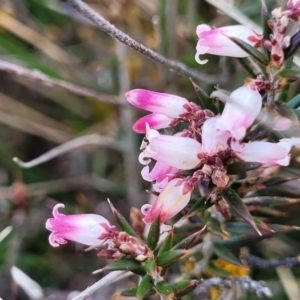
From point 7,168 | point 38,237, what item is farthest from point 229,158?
point 7,168

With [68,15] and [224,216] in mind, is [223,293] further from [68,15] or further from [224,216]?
[68,15]

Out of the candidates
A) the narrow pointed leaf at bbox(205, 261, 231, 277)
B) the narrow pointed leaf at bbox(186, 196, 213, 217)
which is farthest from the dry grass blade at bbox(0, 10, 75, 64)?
the narrow pointed leaf at bbox(186, 196, 213, 217)

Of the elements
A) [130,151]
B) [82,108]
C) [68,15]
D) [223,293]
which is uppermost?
[68,15]

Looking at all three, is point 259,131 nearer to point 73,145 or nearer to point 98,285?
point 98,285

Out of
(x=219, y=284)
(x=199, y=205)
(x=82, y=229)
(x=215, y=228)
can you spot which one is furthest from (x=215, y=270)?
(x=82, y=229)

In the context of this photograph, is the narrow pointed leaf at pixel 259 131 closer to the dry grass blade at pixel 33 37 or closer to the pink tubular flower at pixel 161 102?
the pink tubular flower at pixel 161 102

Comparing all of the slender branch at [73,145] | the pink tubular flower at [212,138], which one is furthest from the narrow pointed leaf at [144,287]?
the slender branch at [73,145]

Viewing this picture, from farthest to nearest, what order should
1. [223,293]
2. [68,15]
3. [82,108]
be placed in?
[82,108] → [68,15] → [223,293]
